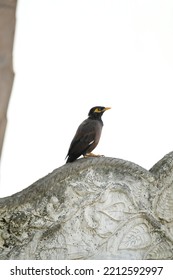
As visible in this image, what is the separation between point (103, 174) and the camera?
292 cm

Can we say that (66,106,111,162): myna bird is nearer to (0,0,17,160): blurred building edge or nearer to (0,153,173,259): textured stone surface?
(0,153,173,259): textured stone surface

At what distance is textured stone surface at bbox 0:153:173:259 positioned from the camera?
271 centimetres

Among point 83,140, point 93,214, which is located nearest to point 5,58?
point 83,140

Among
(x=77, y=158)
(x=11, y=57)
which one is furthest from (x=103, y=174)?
(x=11, y=57)

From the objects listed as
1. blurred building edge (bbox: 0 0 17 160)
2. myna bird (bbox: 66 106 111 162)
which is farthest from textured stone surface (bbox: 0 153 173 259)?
blurred building edge (bbox: 0 0 17 160)

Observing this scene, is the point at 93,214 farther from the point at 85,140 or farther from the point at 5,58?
the point at 5,58

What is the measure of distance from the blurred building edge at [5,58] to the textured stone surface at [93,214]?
150 cm

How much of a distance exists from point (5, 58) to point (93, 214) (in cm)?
169

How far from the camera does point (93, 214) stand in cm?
285

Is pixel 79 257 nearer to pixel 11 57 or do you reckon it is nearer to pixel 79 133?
pixel 79 133

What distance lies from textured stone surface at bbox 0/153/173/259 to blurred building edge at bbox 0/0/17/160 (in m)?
1.50

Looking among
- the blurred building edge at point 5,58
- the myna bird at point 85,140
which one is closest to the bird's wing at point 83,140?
the myna bird at point 85,140

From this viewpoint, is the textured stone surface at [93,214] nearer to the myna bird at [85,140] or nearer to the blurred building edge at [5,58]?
the myna bird at [85,140]
